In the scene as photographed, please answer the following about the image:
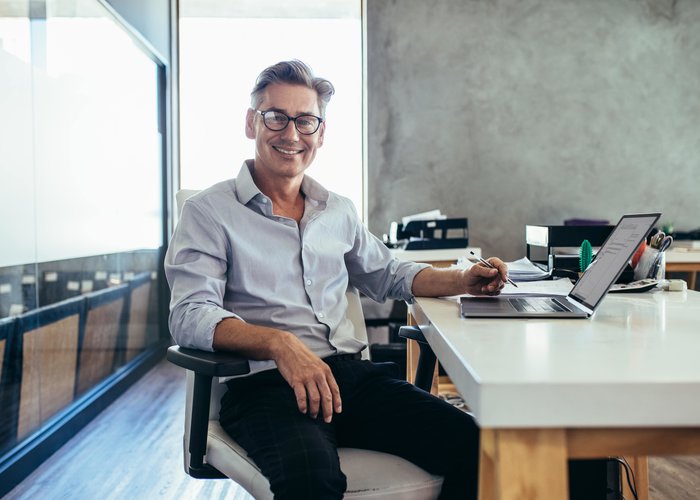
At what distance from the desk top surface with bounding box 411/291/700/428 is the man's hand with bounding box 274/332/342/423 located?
8.0 inches

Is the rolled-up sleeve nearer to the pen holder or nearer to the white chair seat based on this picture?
the white chair seat

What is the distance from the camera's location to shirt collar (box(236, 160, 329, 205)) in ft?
5.19

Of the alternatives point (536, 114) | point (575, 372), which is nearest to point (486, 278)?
point (575, 372)

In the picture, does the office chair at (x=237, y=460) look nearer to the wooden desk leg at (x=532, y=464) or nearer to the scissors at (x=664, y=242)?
the wooden desk leg at (x=532, y=464)

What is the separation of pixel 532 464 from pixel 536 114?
13.7 feet

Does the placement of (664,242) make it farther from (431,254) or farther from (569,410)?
(431,254)

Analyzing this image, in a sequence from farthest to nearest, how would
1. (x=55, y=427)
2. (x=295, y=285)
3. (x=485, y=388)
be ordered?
(x=55, y=427), (x=295, y=285), (x=485, y=388)

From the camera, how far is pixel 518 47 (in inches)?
178

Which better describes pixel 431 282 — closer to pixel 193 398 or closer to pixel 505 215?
pixel 193 398

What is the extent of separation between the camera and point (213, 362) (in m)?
1.16

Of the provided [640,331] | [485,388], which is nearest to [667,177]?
[640,331]

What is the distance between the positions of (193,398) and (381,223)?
3.38m

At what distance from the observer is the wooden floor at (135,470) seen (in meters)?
2.27

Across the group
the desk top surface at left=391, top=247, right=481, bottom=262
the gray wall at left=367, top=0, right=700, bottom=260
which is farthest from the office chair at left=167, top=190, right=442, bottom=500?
the gray wall at left=367, top=0, right=700, bottom=260
